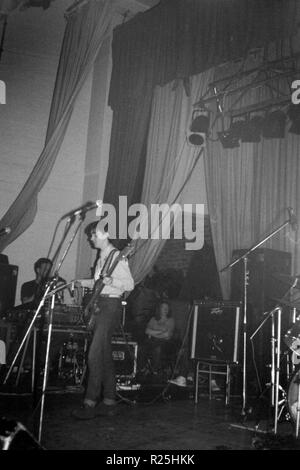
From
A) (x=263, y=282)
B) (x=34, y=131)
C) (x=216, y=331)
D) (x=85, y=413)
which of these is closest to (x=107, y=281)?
(x=85, y=413)

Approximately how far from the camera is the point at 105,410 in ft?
14.8

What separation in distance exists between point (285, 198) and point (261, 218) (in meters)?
0.48

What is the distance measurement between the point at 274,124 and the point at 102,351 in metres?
4.03

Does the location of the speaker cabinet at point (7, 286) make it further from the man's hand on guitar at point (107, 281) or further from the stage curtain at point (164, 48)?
the man's hand on guitar at point (107, 281)

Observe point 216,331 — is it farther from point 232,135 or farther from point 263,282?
point 232,135

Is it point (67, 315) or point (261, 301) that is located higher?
point (261, 301)

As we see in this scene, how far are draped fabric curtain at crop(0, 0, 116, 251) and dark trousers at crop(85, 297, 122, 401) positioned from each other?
8.43 feet

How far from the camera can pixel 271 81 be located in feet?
23.0

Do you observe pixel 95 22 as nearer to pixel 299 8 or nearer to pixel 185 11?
pixel 185 11

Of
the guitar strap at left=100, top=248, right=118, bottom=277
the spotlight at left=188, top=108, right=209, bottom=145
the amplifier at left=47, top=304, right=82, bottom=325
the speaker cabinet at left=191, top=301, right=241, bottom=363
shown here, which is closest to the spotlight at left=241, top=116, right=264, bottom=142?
the spotlight at left=188, top=108, right=209, bottom=145

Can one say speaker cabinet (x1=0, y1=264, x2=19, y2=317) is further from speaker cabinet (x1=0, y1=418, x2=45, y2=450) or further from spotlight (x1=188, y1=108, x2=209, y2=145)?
speaker cabinet (x1=0, y1=418, x2=45, y2=450)

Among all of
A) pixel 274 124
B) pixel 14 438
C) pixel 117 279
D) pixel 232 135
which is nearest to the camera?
pixel 14 438

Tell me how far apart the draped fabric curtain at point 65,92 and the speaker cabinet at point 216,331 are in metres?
2.72
